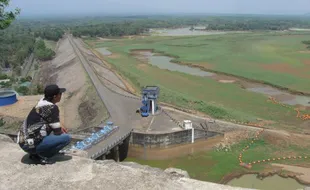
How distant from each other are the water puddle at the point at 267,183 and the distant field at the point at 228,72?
9233 mm

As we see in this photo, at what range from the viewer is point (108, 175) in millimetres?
7570

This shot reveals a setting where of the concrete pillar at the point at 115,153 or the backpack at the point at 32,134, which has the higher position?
the backpack at the point at 32,134

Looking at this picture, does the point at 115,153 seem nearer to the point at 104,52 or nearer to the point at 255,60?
the point at 255,60

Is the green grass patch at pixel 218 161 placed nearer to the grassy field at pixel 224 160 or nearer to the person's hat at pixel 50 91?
the grassy field at pixel 224 160

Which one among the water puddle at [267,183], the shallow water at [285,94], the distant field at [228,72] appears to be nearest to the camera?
the water puddle at [267,183]

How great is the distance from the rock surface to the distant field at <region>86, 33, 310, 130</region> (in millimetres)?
22186

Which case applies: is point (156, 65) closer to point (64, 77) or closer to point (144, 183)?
point (64, 77)

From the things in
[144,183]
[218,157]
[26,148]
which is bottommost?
[218,157]

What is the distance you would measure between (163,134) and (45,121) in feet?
54.6

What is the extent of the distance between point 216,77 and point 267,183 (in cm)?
3076

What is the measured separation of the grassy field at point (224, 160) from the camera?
20.3 m

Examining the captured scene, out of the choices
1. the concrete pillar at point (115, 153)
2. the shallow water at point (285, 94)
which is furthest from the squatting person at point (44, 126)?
the shallow water at point (285, 94)

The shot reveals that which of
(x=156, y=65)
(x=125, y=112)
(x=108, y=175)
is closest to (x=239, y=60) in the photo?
(x=156, y=65)

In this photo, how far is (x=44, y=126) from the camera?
23.0 ft
